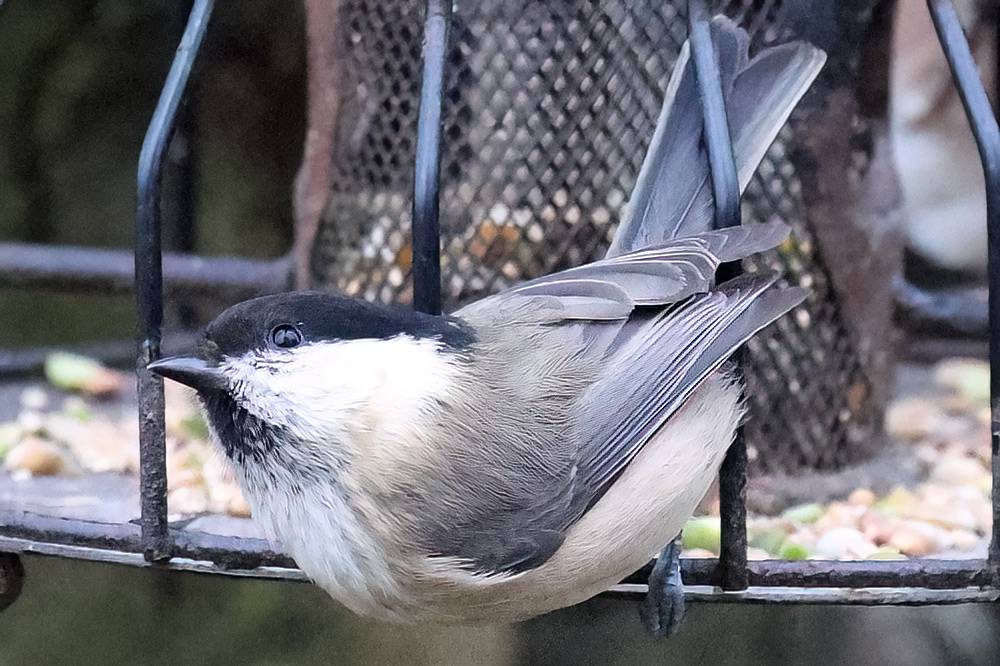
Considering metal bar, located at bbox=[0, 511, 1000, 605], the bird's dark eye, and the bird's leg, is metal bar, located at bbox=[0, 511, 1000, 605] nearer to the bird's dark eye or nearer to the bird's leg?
the bird's leg

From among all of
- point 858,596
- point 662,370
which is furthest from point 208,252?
point 858,596

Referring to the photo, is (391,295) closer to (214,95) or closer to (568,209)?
(568,209)

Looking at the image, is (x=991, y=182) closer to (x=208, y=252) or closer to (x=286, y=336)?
(x=286, y=336)

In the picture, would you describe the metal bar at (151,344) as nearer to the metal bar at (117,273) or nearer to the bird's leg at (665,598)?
the bird's leg at (665,598)

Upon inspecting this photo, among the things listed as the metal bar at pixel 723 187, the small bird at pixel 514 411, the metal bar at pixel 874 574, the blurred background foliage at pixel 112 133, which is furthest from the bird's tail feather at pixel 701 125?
the blurred background foliage at pixel 112 133

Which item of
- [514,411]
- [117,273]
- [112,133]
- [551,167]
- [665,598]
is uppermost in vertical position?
[112,133]

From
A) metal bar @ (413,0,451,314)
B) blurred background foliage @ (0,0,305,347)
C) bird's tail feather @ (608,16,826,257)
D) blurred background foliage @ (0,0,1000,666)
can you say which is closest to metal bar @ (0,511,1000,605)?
metal bar @ (413,0,451,314)

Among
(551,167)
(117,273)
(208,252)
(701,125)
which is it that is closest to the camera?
(701,125)

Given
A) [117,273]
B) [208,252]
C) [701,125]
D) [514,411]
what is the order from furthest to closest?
[208,252]
[117,273]
[701,125]
[514,411]
